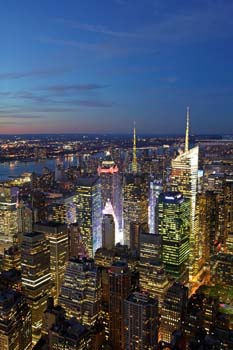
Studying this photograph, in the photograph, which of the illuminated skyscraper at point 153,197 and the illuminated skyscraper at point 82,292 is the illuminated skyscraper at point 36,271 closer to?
the illuminated skyscraper at point 82,292

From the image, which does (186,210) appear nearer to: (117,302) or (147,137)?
(117,302)

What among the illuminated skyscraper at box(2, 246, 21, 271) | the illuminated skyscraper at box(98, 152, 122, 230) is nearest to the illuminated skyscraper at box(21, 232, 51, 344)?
the illuminated skyscraper at box(2, 246, 21, 271)

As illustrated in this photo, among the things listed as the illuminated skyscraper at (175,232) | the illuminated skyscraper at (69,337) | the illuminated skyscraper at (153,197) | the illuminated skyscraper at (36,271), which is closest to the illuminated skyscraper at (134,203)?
the illuminated skyscraper at (153,197)

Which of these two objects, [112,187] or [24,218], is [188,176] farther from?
[24,218]

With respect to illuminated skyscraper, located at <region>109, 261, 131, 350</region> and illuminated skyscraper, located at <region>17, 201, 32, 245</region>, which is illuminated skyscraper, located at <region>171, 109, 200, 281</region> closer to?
illuminated skyscraper, located at <region>109, 261, 131, 350</region>

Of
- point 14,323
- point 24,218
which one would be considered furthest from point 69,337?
point 24,218
